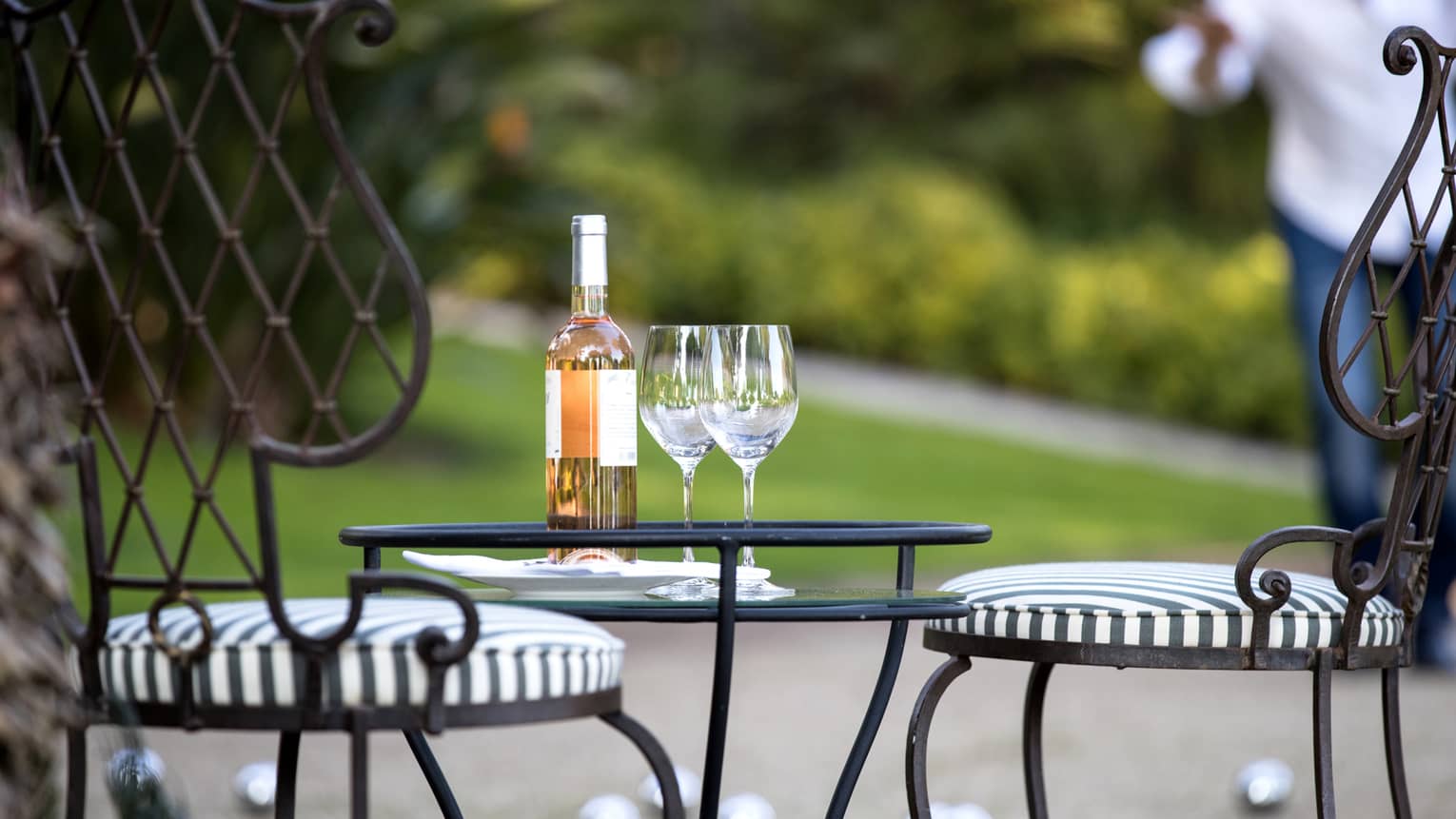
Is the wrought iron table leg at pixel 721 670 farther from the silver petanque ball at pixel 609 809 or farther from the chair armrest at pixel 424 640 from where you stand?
the silver petanque ball at pixel 609 809

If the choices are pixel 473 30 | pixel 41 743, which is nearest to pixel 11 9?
pixel 41 743

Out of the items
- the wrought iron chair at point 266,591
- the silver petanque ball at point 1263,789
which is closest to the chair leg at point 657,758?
the wrought iron chair at point 266,591

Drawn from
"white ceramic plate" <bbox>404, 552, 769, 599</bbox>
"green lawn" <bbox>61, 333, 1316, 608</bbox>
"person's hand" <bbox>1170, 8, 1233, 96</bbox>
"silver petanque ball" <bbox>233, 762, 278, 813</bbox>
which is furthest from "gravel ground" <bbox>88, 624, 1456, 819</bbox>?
"person's hand" <bbox>1170, 8, 1233, 96</bbox>

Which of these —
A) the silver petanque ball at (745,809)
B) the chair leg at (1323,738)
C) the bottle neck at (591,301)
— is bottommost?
the silver petanque ball at (745,809)

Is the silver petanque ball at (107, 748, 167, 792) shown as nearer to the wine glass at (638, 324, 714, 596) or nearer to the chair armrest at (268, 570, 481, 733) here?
the chair armrest at (268, 570, 481, 733)

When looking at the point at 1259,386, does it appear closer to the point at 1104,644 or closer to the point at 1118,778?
the point at 1118,778

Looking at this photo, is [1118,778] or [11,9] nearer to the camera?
[11,9]

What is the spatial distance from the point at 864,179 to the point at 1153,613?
1154 cm

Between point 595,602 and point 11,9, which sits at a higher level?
point 11,9

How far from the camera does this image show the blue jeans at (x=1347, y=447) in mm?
4027

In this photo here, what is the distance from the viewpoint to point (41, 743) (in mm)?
1340

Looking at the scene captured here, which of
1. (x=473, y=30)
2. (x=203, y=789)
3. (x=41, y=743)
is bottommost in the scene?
(x=203, y=789)

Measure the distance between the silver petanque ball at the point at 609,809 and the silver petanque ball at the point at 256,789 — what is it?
1.78 feet

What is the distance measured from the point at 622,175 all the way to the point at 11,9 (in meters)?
10.9
